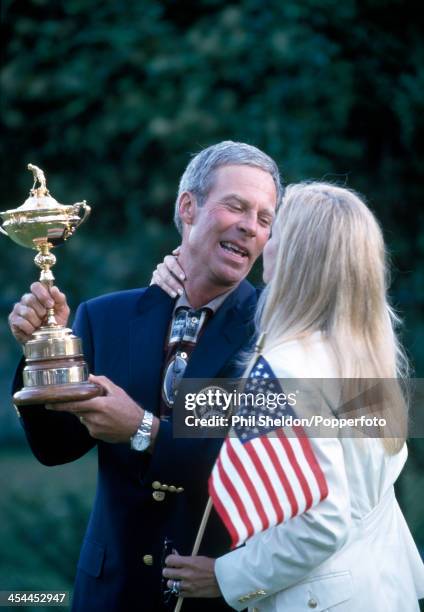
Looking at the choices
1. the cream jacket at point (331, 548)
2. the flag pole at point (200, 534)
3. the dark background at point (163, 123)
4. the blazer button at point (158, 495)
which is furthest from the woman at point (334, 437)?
the dark background at point (163, 123)

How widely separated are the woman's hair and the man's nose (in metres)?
0.51

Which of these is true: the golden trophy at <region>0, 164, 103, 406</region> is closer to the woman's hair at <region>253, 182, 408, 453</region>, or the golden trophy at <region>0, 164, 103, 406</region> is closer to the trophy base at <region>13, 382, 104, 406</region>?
the trophy base at <region>13, 382, 104, 406</region>

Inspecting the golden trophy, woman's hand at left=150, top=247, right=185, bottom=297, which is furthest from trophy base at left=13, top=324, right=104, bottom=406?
woman's hand at left=150, top=247, right=185, bottom=297

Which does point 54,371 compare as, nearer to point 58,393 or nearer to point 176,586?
point 58,393

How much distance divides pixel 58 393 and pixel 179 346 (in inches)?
15.8

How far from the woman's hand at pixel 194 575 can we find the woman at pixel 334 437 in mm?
124

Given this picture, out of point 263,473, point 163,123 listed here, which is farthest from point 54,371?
point 163,123

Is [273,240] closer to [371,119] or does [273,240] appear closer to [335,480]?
[335,480]

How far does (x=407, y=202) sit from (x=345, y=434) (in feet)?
8.57

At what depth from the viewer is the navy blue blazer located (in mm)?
2926

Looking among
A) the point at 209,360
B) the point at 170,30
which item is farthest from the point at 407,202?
the point at 209,360

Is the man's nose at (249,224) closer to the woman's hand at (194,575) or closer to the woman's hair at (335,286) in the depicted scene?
the woman's hair at (335,286)

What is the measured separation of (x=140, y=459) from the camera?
2.96 meters

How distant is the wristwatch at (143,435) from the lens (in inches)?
112
